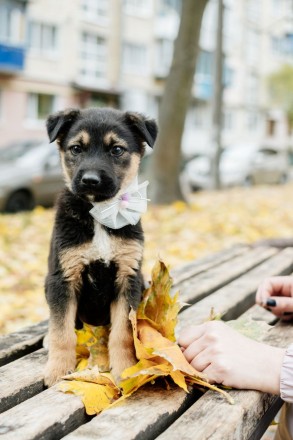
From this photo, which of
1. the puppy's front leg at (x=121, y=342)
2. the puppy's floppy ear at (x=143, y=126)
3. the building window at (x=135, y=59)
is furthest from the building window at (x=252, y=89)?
the puppy's front leg at (x=121, y=342)

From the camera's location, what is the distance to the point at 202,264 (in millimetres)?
4648

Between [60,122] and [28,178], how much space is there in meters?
9.81

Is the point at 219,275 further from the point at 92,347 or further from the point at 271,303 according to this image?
the point at 92,347

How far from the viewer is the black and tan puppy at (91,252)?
252 centimetres

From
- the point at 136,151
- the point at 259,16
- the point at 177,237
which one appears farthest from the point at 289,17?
the point at 136,151

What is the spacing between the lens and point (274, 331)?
3.04 m

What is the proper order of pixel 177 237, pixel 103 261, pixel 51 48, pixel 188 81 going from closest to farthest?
pixel 103 261, pixel 177 237, pixel 188 81, pixel 51 48

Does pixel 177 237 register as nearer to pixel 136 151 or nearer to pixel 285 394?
pixel 136 151

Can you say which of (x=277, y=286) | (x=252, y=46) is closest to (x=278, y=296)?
(x=277, y=286)

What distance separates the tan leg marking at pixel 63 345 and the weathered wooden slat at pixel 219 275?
1060mm

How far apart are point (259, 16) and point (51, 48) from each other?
23.2m

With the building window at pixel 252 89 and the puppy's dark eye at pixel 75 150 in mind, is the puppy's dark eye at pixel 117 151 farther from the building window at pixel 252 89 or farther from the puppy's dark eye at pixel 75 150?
the building window at pixel 252 89

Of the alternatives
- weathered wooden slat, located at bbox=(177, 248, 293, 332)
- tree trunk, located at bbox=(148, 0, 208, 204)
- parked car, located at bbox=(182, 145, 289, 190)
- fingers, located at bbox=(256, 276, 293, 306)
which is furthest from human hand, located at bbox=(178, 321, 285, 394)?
parked car, located at bbox=(182, 145, 289, 190)

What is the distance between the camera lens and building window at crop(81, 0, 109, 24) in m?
33.2
